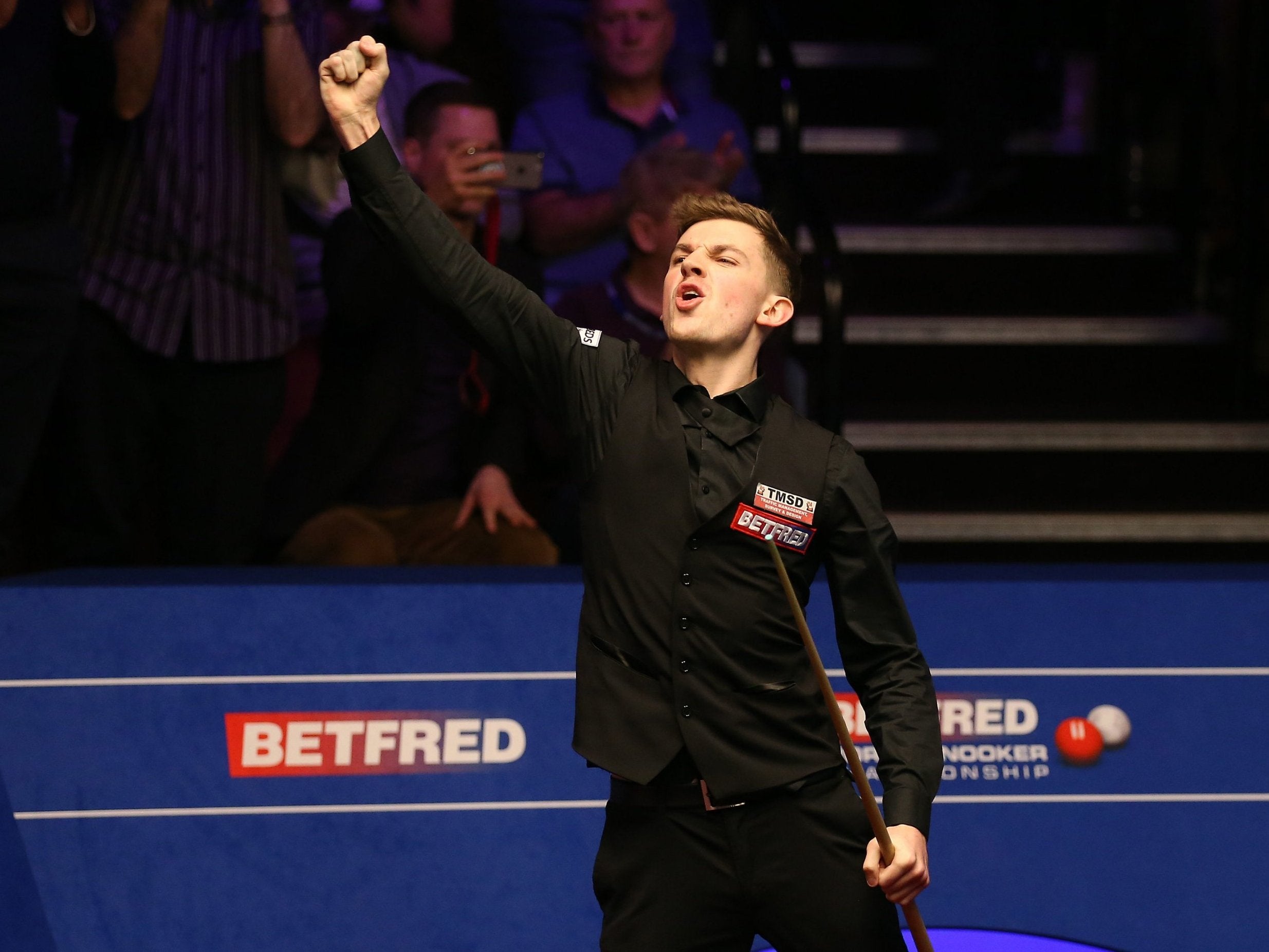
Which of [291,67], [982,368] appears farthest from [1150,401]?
[291,67]

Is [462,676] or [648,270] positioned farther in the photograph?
[648,270]

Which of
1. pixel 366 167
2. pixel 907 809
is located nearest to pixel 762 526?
pixel 907 809

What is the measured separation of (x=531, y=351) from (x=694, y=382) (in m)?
0.24

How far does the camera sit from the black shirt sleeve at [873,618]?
2.10 meters

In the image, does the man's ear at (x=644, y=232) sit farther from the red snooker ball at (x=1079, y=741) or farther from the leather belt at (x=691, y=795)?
the leather belt at (x=691, y=795)

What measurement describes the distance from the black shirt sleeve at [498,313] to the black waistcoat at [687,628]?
6 centimetres

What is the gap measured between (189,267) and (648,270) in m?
1.17

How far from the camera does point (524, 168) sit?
349cm

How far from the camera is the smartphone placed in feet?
11.4

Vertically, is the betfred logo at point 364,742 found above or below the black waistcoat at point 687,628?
below

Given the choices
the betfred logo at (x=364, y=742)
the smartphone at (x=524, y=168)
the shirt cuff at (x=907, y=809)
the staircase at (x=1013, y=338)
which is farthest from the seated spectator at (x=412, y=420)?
the shirt cuff at (x=907, y=809)

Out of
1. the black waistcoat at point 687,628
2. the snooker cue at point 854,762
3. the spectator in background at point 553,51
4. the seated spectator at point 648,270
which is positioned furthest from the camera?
the spectator in background at point 553,51

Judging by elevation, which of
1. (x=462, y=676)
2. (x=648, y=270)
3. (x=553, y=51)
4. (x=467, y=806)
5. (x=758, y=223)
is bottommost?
(x=467, y=806)

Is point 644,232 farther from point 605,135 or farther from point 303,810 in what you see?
point 303,810
